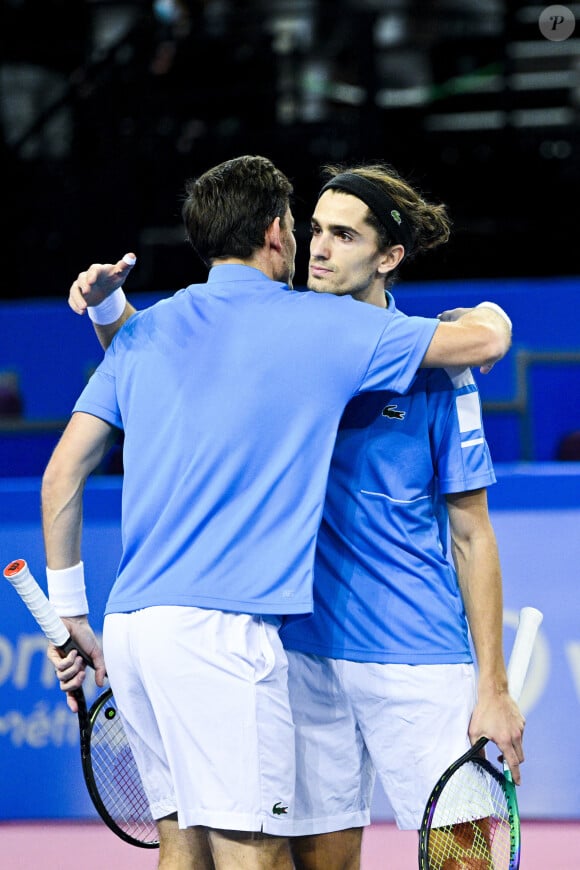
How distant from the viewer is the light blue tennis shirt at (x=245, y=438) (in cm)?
234

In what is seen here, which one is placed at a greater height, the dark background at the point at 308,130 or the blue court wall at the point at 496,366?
the dark background at the point at 308,130

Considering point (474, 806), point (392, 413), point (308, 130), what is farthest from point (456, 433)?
point (308, 130)

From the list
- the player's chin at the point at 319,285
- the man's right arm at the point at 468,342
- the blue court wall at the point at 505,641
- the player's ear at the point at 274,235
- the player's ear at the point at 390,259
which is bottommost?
the blue court wall at the point at 505,641

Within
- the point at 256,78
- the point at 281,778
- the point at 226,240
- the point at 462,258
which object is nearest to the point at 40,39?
the point at 256,78

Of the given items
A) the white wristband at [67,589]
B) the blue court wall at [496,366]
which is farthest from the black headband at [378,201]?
the blue court wall at [496,366]

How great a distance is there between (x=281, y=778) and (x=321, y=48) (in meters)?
7.56

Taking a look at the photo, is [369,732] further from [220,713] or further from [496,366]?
[496,366]

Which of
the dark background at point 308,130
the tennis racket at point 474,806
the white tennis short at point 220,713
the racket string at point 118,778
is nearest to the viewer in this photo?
the white tennis short at point 220,713

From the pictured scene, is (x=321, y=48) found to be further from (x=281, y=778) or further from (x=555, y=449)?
(x=281, y=778)

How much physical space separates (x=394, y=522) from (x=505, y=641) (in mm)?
1663

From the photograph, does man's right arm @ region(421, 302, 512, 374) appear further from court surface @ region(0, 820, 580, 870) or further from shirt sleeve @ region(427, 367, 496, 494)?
court surface @ region(0, 820, 580, 870)

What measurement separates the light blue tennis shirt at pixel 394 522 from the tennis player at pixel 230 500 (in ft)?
0.61

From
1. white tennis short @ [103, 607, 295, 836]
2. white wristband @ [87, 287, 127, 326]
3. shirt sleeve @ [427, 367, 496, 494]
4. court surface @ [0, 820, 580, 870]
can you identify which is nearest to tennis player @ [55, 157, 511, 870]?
white tennis short @ [103, 607, 295, 836]

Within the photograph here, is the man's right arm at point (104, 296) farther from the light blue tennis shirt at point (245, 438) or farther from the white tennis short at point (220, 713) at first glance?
the white tennis short at point (220, 713)
